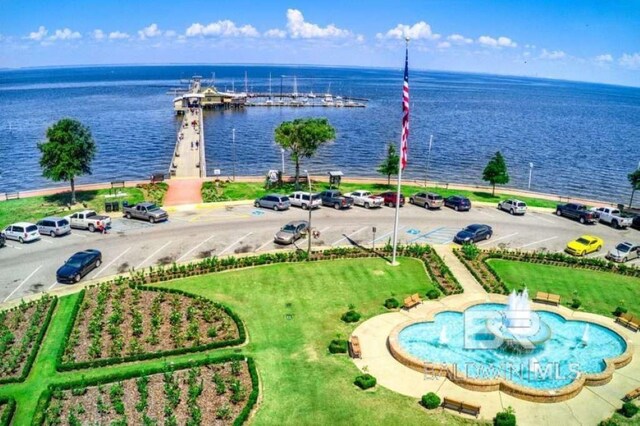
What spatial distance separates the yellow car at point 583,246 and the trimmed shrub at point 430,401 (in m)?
28.5

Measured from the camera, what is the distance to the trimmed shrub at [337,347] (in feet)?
92.2

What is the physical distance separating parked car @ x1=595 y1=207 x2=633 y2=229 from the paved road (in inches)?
32.6

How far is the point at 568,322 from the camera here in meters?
32.5

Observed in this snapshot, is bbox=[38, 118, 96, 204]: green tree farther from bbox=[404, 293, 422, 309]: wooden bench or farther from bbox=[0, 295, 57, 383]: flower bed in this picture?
bbox=[404, 293, 422, 309]: wooden bench

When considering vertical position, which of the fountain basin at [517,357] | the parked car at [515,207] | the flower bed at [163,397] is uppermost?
the parked car at [515,207]

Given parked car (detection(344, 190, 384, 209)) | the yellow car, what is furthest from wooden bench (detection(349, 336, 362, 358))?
parked car (detection(344, 190, 384, 209))

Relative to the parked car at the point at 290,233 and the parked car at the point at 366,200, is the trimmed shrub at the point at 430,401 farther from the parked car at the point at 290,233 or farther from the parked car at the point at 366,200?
the parked car at the point at 366,200

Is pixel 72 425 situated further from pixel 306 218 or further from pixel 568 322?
pixel 306 218

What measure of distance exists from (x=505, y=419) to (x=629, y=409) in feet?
19.9

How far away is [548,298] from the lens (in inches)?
1377

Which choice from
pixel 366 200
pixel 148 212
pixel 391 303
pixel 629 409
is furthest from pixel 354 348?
pixel 366 200

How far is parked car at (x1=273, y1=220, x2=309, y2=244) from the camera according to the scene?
46094mm

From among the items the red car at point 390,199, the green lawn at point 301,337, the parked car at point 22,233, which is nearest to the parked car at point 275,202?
the red car at point 390,199

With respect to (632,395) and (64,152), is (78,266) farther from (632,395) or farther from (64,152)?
(632,395)
